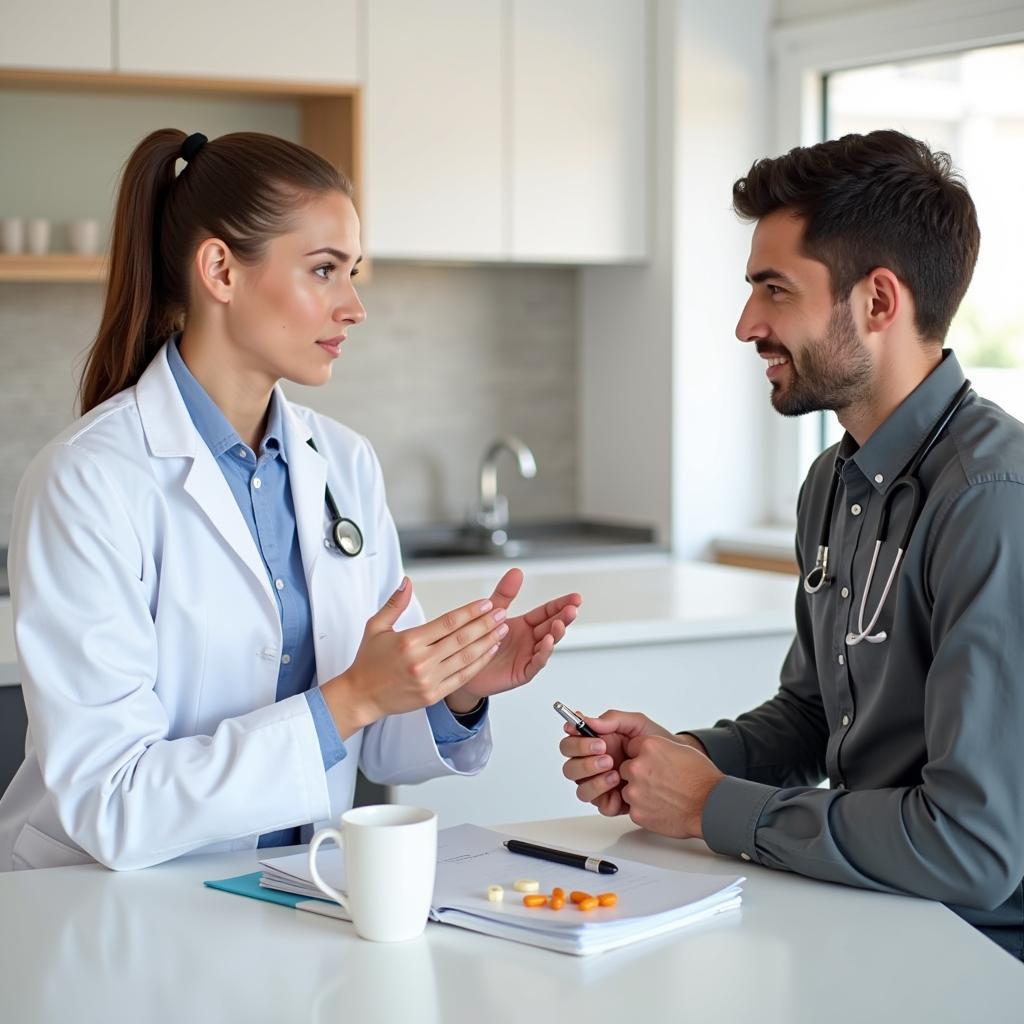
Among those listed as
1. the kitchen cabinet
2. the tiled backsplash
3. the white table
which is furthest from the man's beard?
the tiled backsplash

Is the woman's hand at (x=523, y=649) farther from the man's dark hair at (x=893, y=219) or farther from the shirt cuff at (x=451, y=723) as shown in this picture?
the man's dark hair at (x=893, y=219)

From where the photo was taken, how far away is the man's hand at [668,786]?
155cm

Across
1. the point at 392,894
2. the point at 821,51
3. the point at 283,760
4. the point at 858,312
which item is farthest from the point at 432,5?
the point at 392,894

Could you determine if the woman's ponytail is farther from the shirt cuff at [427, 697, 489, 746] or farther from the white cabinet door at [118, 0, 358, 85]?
the white cabinet door at [118, 0, 358, 85]

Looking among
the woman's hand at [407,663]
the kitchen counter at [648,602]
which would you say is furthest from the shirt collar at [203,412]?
the kitchen counter at [648,602]

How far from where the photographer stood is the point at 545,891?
135 cm

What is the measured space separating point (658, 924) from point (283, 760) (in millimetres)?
454

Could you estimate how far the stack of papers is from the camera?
4.14ft

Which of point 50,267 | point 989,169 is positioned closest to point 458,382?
point 50,267

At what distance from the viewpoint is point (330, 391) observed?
15.5 ft

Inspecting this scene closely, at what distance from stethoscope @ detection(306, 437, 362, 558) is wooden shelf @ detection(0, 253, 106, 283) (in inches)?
85.7

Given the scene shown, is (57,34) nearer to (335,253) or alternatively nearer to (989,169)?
(335,253)

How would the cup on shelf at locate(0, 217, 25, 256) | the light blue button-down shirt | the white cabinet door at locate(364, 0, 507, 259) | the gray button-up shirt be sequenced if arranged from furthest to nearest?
the white cabinet door at locate(364, 0, 507, 259)
the cup on shelf at locate(0, 217, 25, 256)
the light blue button-down shirt
the gray button-up shirt

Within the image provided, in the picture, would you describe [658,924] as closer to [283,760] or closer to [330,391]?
[283,760]
